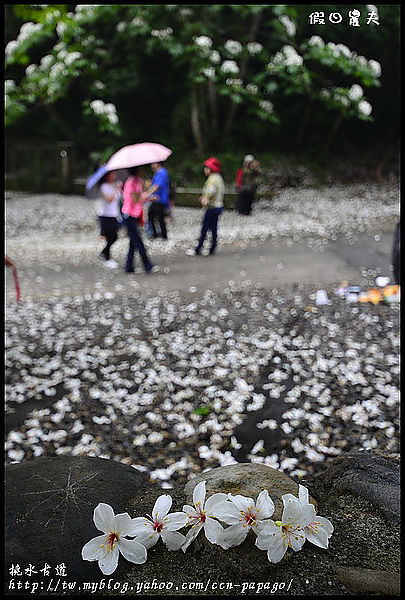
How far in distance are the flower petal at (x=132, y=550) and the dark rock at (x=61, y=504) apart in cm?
8

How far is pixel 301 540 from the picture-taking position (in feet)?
3.12

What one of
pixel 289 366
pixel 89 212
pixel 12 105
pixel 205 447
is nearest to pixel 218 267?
pixel 289 366

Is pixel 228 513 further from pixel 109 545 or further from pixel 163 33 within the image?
pixel 163 33

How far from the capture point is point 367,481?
1340mm

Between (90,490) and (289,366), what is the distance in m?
3.33

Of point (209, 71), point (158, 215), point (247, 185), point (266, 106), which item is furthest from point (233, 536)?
point (266, 106)

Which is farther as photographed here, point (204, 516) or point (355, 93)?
point (355, 93)

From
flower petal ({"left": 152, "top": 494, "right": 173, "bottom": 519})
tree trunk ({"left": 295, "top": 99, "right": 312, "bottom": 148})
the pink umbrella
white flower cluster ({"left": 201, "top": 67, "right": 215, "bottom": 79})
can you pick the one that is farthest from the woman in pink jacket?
tree trunk ({"left": 295, "top": 99, "right": 312, "bottom": 148})

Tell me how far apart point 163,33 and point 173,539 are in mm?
14667

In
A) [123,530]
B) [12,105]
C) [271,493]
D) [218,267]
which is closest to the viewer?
[123,530]

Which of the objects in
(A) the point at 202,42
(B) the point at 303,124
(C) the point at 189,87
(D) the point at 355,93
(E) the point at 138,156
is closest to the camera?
(E) the point at 138,156

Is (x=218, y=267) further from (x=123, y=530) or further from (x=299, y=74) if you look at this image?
(x=123, y=530)

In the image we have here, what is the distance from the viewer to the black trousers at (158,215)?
9.28 meters

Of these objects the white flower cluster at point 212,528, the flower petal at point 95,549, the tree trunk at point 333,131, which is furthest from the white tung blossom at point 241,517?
the tree trunk at point 333,131
